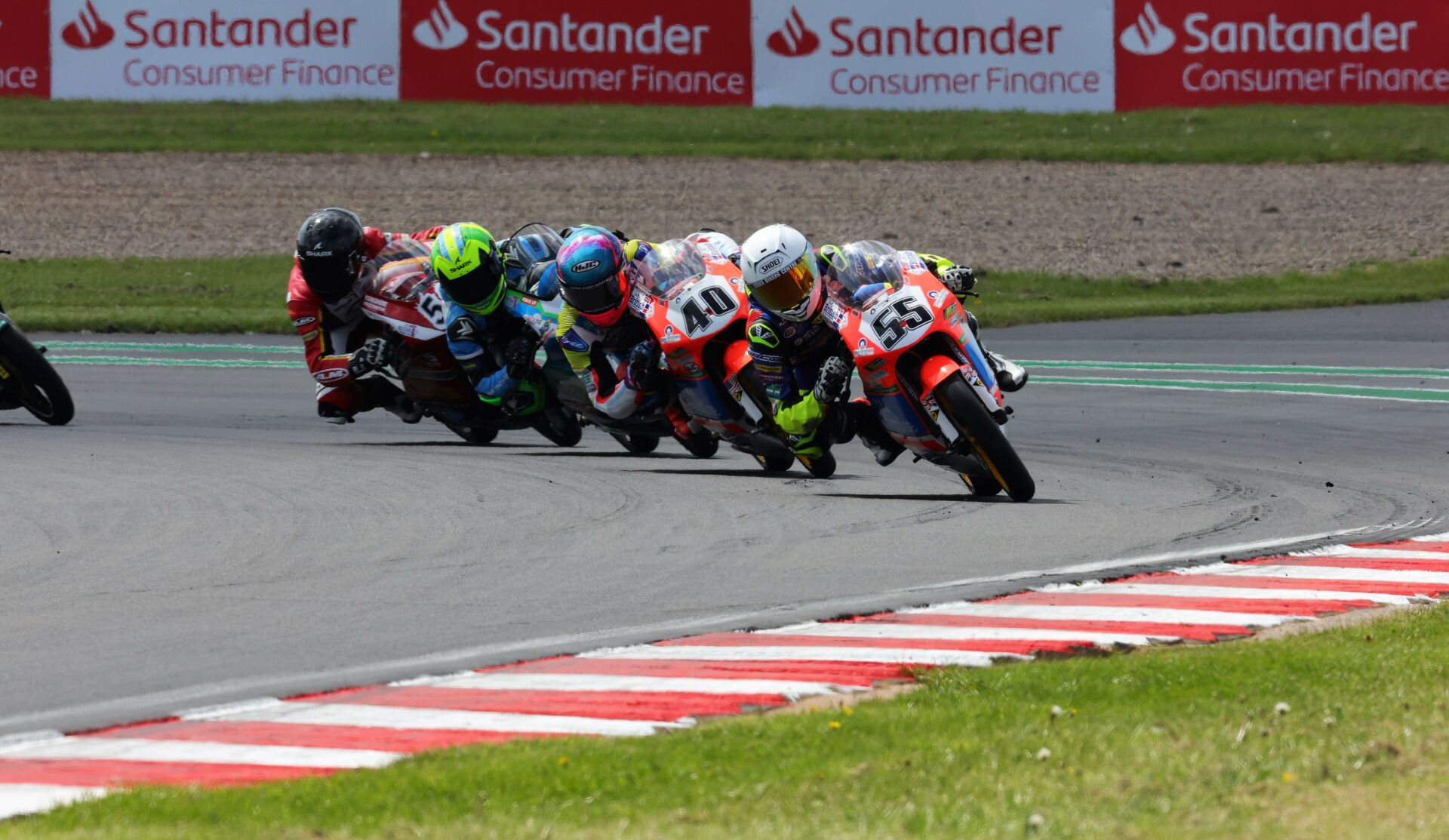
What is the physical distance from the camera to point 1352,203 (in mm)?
29000

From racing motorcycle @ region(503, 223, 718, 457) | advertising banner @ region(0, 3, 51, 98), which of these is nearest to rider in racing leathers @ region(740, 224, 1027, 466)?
racing motorcycle @ region(503, 223, 718, 457)

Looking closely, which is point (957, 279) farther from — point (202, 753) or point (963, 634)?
point (202, 753)

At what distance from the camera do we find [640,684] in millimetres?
6223

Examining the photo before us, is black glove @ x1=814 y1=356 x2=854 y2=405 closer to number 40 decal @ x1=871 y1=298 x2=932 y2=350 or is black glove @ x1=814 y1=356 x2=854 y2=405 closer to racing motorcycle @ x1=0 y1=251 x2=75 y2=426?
number 40 decal @ x1=871 y1=298 x2=932 y2=350

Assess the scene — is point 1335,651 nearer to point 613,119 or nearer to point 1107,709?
point 1107,709

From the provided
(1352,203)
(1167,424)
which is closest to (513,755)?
(1167,424)

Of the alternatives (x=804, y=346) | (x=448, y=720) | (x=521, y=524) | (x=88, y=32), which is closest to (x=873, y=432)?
(x=804, y=346)

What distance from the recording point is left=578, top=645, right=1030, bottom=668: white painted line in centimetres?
657

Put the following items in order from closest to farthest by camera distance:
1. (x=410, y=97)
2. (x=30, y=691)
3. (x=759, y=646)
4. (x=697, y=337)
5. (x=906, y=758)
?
(x=906, y=758), (x=30, y=691), (x=759, y=646), (x=697, y=337), (x=410, y=97)

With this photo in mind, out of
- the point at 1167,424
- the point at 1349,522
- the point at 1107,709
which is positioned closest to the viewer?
the point at 1107,709

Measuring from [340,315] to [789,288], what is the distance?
171 inches

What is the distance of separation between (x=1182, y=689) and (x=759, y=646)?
1503 millimetres

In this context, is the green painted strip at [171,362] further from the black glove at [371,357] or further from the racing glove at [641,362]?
the racing glove at [641,362]

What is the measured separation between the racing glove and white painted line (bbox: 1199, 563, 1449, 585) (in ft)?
15.4
